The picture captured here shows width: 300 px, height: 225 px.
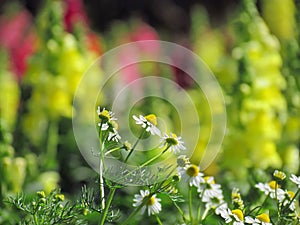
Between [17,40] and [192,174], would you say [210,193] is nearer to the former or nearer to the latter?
[192,174]

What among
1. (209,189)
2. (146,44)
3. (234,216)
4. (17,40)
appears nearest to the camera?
(234,216)

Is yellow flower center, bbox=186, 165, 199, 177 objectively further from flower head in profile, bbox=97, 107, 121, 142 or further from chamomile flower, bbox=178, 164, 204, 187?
flower head in profile, bbox=97, 107, 121, 142

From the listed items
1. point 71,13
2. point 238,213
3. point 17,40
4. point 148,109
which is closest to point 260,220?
point 238,213

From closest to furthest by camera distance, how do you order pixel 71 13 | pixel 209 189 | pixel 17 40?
pixel 209 189 < pixel 71 13 < pixel 17 40

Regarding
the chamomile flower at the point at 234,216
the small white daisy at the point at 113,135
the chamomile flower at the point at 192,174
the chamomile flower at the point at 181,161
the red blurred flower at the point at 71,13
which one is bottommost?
the red blurred flower at the point at 71,13

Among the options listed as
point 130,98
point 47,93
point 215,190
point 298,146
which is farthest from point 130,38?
point 215,190

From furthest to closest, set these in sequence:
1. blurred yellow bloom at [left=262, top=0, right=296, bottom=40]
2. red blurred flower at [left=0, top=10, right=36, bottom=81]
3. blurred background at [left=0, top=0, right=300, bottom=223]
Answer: blurred yellow bloom at [left=262, top=0, right=296, bottom=40] → red blurred flower at [left=0, top=10, right=36, bottom=81] → blurred background at [left=0, top=0, right=300, bottom=223]

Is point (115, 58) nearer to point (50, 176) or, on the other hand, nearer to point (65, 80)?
point (65, 80)

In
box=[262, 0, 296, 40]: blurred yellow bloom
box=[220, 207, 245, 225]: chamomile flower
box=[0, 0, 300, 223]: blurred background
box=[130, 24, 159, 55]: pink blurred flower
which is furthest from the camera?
box=[262, 0, 296, 40]: blurred yellow bloom

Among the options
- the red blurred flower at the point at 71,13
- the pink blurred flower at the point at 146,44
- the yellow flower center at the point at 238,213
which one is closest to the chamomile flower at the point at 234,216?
the yellow flower center at the point at 238,213

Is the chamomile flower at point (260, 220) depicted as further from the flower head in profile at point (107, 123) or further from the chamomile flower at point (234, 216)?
the flower head in profile at point (107, 123)

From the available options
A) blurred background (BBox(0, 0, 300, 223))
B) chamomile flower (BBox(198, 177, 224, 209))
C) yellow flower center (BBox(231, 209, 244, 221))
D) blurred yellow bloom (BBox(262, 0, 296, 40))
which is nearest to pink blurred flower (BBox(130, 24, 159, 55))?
blurred background (BBox(0, 0, 300, 223))
